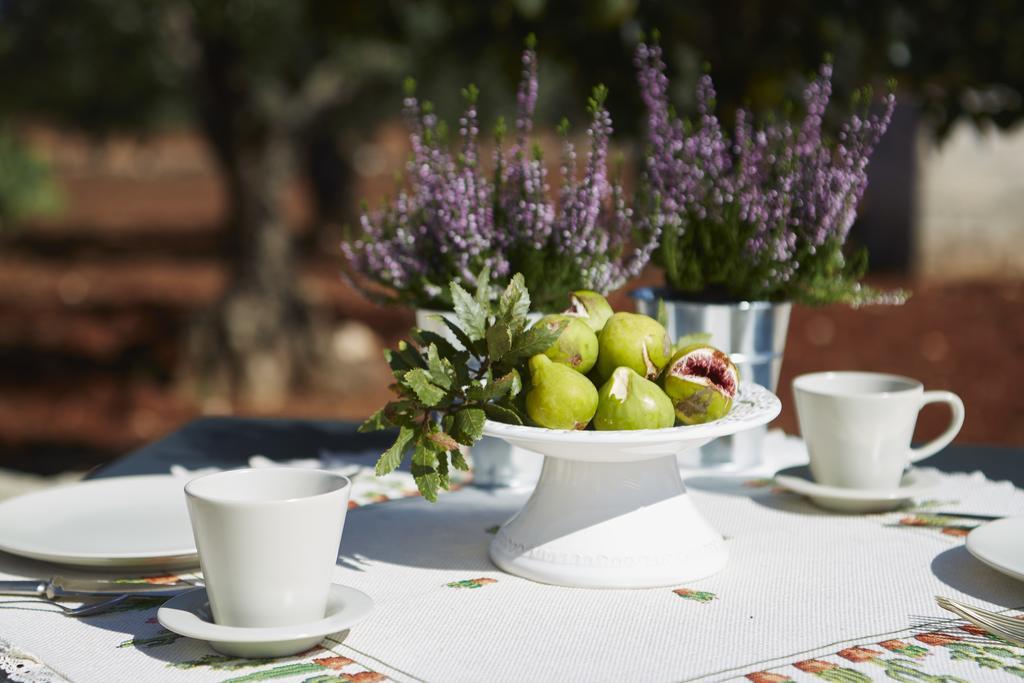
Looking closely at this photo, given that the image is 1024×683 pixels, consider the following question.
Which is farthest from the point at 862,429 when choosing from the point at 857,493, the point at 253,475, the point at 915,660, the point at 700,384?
the point at 253,475

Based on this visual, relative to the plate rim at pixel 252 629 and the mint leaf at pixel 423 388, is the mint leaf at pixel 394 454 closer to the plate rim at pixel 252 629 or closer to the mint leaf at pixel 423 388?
the mint leaf at pixel 423 388

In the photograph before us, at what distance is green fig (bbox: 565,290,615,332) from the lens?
1.54m

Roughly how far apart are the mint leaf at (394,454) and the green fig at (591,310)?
0.97 feet

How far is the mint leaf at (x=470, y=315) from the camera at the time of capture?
1.41 metres

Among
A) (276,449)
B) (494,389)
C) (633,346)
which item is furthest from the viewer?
(276,449)

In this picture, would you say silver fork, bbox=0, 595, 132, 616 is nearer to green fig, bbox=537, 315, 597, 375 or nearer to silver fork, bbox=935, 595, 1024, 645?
green fig, bbox=537, 315, 597, 375

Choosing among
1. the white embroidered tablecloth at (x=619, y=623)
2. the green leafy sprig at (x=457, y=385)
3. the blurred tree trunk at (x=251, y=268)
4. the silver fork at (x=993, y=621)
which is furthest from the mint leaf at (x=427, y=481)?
the blurred tree trunk at (x=251, y=268)

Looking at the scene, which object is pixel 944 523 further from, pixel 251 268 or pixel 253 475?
pixel 251 268

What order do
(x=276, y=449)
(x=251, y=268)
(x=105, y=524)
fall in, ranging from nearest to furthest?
(x=105, y=524), (x=276, y=449), (x=251, y=268)

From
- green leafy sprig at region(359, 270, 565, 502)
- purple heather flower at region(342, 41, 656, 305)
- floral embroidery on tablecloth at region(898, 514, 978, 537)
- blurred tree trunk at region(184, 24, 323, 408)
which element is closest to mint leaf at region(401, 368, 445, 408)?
green leafy sprig at region(359, 270, 565, 502)

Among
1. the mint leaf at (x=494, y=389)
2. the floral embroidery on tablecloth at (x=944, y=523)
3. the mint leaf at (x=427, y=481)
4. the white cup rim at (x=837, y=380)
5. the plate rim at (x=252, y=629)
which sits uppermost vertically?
the mint leaf at (x=494, y=389)

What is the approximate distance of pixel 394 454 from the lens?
1.33m

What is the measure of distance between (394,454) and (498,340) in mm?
186

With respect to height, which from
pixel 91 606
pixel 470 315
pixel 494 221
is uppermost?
pixel 494 221
